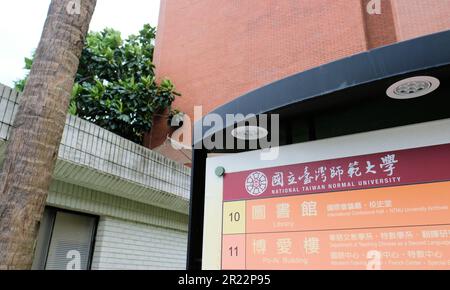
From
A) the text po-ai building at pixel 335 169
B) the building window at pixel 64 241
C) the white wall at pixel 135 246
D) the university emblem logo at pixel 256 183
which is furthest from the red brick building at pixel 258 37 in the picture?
the university emblem logo at pixel 256 183

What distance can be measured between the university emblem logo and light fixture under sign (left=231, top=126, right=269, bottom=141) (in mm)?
340

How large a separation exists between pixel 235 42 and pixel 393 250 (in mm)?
7291

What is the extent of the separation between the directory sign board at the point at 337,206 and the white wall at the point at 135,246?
332 cm

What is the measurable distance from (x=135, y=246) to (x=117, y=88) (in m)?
3.43

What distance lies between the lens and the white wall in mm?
5875

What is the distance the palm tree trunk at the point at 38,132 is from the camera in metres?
2.41

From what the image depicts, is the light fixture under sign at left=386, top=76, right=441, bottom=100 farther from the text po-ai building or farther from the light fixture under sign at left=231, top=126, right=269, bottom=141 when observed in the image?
the light fixture under sign at left=231, top=126, right=269, bottom=141

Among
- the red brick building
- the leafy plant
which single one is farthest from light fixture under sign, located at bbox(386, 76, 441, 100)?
the leafy plant

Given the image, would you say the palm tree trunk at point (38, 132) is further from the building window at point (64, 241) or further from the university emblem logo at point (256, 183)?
the building window at point (64, 241)

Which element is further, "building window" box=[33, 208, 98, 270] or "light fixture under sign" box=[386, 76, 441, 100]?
"building window" box=[33, 208, 98, 270]

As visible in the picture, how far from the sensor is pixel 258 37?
852cm

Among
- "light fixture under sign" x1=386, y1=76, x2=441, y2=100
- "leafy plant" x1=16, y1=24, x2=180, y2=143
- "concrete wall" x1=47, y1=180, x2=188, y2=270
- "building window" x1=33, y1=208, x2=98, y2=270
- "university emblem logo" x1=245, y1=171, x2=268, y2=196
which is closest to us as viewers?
"light fixture under sign" x1=386, y1=76, x2=441, y2=100

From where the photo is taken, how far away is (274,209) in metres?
2.96
